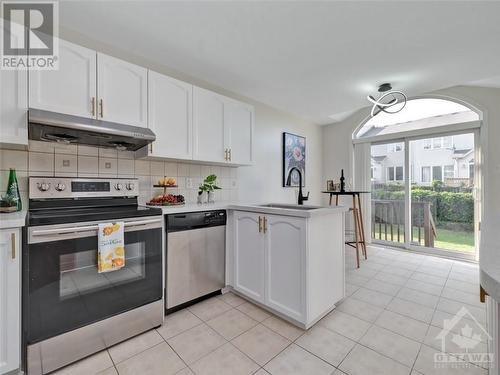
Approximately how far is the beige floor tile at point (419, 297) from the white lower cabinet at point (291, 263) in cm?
78

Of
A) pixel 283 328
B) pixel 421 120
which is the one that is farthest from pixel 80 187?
pixel 421 120

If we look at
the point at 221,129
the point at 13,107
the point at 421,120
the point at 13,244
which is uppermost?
the point at 421,120

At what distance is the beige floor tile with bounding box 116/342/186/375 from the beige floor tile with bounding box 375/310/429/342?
157cm

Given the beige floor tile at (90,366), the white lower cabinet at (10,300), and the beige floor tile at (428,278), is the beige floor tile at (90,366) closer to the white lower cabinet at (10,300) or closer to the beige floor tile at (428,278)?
the white lower cabinet at (10,300)

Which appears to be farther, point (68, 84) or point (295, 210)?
point (295, 210)

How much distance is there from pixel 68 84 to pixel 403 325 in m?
3.13

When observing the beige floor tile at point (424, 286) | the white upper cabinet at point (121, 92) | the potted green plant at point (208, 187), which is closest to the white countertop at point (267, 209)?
the potted green plant at point (208, 187)

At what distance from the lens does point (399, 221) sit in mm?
4086

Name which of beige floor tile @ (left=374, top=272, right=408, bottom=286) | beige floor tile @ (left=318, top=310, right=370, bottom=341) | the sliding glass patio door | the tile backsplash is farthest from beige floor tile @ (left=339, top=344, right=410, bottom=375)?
the sliding glass patio door

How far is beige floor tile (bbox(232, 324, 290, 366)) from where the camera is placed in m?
1.51

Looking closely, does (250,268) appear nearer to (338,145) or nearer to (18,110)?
(18,110)

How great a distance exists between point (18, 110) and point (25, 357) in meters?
1.47

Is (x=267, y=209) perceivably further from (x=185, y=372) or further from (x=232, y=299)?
(x=185, y=372)

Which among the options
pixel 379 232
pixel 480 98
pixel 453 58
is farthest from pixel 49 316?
pixel 480 98
